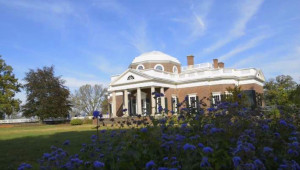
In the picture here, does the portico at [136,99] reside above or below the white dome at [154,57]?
below

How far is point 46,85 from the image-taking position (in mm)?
38094

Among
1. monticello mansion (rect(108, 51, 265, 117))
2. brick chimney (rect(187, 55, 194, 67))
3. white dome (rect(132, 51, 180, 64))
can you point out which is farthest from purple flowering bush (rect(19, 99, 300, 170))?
brick chimney (rect(187, 55, 194, 67))

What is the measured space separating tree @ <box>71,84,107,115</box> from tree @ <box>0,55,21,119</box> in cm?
2218

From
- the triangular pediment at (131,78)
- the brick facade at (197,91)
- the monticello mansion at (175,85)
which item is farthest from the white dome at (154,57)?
the triangular pediment at (131,78)

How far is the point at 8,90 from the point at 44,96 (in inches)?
362

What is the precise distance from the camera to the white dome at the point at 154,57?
38156 millimetres

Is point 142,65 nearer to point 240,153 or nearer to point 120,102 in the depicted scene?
point 120,102

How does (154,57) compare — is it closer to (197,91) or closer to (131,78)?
(131,78)

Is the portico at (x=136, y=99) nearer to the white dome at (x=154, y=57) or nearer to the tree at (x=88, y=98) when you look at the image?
the white dome at (x=154, y=57)

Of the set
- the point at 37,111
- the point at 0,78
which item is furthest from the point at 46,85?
the point at 0,78

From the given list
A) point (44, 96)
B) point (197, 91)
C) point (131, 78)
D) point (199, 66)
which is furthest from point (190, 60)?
point (44, 96)

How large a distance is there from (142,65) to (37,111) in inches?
636

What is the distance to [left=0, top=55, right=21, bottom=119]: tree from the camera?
41.2m

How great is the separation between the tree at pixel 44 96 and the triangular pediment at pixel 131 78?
9262 millimetres
